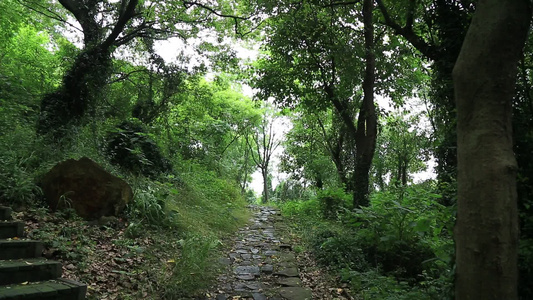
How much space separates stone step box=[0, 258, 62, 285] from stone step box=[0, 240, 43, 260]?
0.44 ft

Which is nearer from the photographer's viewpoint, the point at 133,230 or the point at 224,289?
the point at 224,289

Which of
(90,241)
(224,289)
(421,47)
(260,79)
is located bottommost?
(224,289)

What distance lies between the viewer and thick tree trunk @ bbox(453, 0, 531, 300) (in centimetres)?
199

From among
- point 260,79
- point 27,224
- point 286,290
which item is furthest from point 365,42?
point 27,224

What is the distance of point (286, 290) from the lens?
4.77 metres

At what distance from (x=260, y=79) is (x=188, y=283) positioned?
28.5 feet

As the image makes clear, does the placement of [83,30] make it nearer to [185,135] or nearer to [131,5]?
[131,5]

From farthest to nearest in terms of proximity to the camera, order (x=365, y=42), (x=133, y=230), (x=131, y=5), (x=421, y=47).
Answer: (x=365, y=42)
(x=131, y=5)
(x=133, y=230)
(x=421, y=47)

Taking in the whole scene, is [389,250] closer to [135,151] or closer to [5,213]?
[5,213]

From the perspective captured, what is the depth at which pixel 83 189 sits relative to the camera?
5488 mm

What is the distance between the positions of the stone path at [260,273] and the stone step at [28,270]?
6.55 feet

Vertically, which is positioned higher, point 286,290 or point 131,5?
point 131,5

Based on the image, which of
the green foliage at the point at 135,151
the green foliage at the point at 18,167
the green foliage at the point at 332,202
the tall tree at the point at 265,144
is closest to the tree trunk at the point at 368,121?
the green foliage at the point at 332,202

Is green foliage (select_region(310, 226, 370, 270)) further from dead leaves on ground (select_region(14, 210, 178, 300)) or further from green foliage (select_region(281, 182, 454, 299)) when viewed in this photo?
dead leaves on ground (select_region(14, 210, 178, 300))
